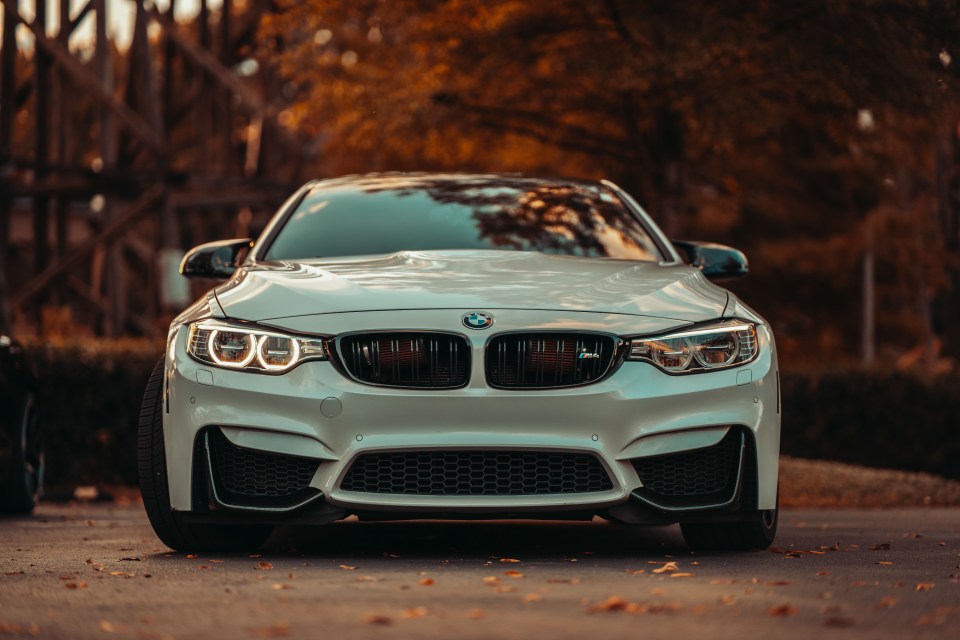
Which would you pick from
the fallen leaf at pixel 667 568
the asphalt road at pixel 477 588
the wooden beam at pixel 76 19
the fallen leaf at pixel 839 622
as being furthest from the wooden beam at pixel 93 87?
the fallen leaf at pixel 839 622

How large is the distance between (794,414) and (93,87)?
427 inches

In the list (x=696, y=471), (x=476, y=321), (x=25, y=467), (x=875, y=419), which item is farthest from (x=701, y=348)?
(x=875, y=419)

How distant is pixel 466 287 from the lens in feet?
20.7

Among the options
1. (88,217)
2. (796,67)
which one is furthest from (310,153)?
(796,67)

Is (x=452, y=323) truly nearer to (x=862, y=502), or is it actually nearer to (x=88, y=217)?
(x=862, y=502)

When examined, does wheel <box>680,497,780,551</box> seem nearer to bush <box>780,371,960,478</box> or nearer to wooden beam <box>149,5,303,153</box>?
bush <box>780,371,960,478</box>

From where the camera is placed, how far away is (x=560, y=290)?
20.8 ft

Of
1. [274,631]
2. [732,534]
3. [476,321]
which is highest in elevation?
[476,321]

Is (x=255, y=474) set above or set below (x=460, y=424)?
below

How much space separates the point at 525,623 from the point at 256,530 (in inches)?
101

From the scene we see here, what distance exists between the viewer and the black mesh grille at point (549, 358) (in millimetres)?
6020

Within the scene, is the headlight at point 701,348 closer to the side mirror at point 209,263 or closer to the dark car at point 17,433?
the side mirror at point 209,263

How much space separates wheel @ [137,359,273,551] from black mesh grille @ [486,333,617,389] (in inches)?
50.8

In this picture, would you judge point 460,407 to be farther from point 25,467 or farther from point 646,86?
point 646,86
